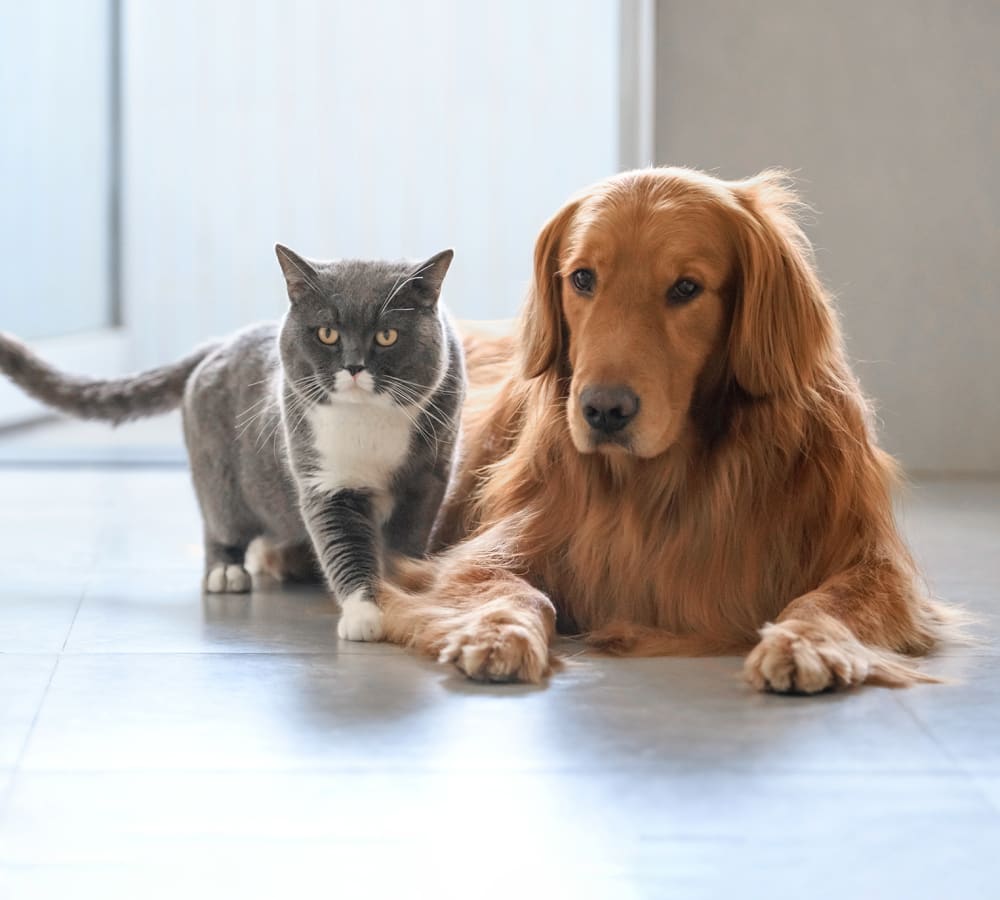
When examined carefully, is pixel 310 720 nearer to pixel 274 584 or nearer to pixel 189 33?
pixel 274 584

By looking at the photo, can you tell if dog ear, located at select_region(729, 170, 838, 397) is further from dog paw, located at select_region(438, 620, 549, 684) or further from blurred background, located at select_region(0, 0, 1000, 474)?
blurred background, located at select_region(0, 0, 1000, 474)

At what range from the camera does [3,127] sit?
4988 mm

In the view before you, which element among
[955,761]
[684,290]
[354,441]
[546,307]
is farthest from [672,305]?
[955,761]

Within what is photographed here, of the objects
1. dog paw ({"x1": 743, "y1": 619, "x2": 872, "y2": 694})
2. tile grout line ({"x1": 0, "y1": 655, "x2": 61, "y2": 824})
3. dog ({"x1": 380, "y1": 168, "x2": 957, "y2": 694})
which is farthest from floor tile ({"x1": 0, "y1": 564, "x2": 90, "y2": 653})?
dog paw ({"x1": 743, "y1": 619, "x2": 872, "y2": 694})

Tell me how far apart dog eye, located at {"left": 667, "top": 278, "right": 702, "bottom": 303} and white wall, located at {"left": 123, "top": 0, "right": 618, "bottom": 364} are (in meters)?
3.31

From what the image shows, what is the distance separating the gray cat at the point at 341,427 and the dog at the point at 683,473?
0.14 meters

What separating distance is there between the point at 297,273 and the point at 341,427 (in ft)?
0.88

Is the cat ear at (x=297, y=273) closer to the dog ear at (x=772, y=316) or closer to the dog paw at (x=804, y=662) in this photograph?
the dog ear at (x=772, y=316)

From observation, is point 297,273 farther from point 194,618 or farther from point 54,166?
point 54,166

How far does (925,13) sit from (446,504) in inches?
94.1

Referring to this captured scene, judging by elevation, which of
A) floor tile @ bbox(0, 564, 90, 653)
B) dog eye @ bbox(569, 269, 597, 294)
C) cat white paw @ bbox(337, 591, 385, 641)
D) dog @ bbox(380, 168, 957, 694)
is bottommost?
floor tile @ bbox(0, 564, 90, 653)

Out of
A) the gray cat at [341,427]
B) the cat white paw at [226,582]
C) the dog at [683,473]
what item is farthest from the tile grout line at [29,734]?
the dog at [683,473]

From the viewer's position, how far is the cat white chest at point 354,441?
2373 mm

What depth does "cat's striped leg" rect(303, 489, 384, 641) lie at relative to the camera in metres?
2.36
